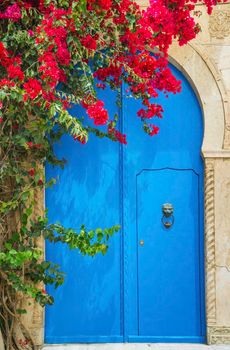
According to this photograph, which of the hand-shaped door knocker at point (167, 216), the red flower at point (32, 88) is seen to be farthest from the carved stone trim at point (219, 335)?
the red flower at point (32, 88)

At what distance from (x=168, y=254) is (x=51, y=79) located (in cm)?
190

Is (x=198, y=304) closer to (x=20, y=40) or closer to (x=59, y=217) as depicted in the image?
(x=59, y=217)

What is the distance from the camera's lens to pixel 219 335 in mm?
3854

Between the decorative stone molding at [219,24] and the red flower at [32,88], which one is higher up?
the decorative stone molding at [219,24]

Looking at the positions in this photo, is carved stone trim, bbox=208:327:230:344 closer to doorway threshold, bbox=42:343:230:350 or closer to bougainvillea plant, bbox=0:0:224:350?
doorway threshold, bbox=42:343:230:350

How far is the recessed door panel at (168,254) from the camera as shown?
400cm

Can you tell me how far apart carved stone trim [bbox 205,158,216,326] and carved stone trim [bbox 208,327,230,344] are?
7 cm

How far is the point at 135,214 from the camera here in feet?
13.3

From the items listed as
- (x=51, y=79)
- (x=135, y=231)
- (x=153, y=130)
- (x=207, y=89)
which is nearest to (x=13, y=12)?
(x=51, y=79)

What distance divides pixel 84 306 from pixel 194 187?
1405 millimetres

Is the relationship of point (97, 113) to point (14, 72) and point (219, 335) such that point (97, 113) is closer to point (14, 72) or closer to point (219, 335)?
point (14, 72)

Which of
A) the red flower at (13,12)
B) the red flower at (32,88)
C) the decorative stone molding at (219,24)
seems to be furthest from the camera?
the decorative stone molding at (219,24)

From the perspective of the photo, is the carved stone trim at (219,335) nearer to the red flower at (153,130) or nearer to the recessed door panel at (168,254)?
the recessed door panel at (168,254)

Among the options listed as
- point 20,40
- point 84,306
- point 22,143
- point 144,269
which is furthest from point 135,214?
point 20,40
